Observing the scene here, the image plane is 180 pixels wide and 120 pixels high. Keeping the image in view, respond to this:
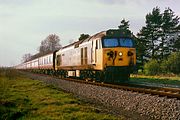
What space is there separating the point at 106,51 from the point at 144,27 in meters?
38.2

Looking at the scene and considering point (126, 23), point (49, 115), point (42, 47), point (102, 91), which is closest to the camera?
point (49, 115)

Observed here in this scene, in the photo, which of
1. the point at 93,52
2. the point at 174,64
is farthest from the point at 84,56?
the point at 174,64

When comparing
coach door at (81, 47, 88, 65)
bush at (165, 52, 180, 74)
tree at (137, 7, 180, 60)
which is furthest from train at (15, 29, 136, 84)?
tree at (137, 7, 180, 60)

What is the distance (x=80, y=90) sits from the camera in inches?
821

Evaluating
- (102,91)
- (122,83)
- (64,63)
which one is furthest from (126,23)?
(102,91)

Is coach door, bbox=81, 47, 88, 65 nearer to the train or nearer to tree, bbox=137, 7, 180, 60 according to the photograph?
the train

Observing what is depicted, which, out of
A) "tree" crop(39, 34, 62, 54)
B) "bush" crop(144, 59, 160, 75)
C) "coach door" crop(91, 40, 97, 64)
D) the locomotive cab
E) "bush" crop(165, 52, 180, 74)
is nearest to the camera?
the locomotive cab

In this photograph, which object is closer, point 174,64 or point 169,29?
point 174,64

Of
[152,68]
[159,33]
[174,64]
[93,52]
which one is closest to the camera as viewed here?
[93,52]

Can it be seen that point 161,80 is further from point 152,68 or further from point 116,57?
point 152,68

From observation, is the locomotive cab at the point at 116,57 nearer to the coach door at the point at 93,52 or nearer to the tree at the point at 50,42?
the coach door at the point at 93,52

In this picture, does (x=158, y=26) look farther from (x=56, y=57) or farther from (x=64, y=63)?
(x=64, y=63)

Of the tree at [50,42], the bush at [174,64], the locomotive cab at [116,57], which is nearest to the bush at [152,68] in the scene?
the bush at [174,64]

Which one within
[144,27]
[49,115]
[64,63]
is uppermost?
[144,27]
